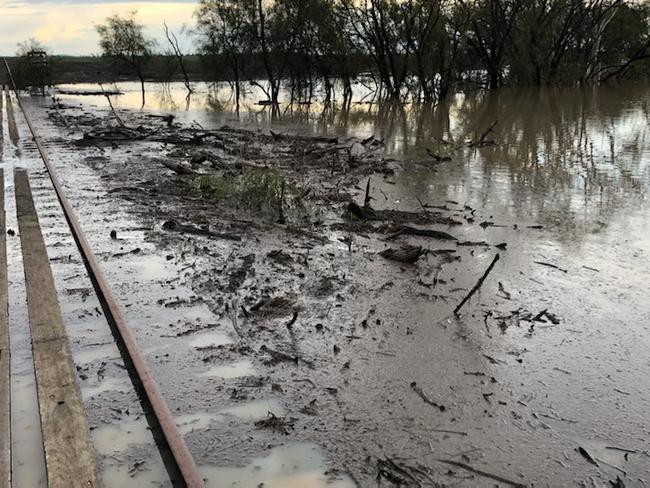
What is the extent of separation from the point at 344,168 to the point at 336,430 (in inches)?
384

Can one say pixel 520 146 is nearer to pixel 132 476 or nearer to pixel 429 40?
pixel 132 476

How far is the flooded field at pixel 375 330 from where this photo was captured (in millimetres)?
3873

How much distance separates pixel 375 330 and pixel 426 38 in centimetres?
3796

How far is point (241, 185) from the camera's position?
35.5ft

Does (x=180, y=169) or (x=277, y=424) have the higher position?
(x=180, y=169)

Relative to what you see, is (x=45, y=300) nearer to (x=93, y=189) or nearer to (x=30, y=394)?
(x=30, y=394)

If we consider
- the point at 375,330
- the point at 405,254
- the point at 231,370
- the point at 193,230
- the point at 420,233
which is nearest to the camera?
the point at 231,370

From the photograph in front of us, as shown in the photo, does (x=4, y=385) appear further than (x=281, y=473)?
Yes

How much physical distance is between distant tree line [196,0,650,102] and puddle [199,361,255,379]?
36.4 m

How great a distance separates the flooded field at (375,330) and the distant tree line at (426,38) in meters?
31.2

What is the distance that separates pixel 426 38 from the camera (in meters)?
40.2

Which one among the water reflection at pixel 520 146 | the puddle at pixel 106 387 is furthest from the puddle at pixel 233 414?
the water reflection at pixel 520 146

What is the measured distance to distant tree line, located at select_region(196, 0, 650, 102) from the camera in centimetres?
4112

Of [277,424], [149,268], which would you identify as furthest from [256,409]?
[149,268]
